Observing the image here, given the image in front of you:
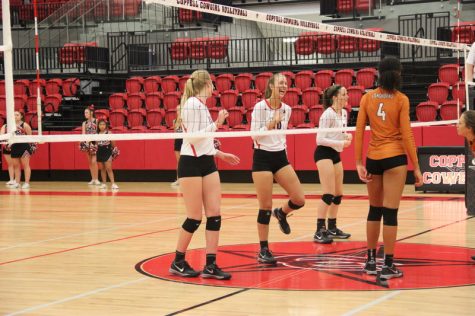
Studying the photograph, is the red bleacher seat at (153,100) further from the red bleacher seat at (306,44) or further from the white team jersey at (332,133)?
the white team jersey at (332,133)

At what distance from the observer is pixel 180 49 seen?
2323 centimetres

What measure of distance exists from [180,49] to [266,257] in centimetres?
1582

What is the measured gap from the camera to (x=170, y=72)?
22.8 m

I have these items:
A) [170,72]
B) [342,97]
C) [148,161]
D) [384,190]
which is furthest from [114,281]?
[170,72]

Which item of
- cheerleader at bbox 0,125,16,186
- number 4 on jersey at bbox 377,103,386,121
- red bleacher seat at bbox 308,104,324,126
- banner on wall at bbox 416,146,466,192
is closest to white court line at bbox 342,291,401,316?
number 4 on jersey at bbox 377,103,386,121

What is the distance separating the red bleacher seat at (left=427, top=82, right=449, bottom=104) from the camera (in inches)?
731

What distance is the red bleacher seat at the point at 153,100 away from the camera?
20.6 metres

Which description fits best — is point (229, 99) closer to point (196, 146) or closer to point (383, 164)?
point (196, 146)

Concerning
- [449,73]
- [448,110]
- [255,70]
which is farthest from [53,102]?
[448,110]

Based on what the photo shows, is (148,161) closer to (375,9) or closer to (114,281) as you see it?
(375,9)

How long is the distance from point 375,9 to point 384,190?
19.1 m

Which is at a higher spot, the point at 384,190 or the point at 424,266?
the point at 384,190

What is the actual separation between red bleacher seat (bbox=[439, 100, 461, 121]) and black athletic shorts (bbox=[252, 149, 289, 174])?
409 inches

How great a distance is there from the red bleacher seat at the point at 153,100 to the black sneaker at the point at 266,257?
12.9 m
